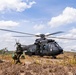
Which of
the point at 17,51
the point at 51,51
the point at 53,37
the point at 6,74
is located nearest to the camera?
the point at 6,74

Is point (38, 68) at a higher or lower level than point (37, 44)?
lower

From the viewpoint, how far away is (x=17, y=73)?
20.1 meters

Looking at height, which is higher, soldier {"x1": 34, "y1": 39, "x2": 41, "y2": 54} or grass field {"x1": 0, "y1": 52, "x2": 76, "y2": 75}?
Answer: soldier {"x1": 34, "y1": 39, "x2": 41, "y2": 54}

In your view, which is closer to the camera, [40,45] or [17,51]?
[17,51]

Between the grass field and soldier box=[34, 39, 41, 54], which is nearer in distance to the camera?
the grass field

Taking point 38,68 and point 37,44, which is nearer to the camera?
point 38,68

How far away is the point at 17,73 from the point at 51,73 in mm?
2561

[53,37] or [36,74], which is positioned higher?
[53,37]

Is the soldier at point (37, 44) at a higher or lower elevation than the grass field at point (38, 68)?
higher

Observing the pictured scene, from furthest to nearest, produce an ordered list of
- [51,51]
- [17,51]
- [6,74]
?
[51,51] → [17,51] → [6,74]

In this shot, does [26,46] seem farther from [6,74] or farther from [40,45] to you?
[6,74]

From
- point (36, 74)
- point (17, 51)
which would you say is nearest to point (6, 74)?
point (36, 74)

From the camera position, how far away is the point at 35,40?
126 feet

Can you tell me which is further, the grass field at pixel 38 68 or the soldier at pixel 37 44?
the soldier at pixel 37 44
